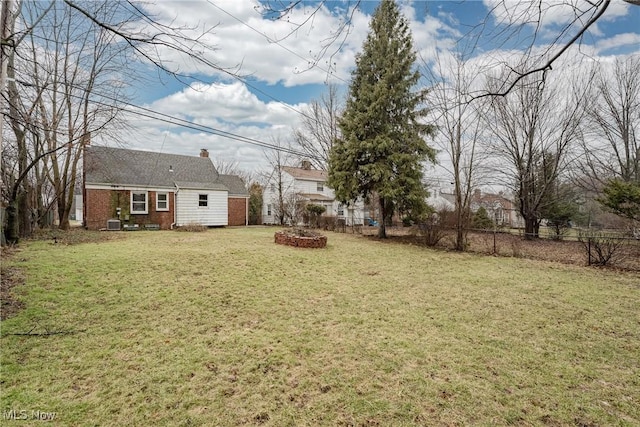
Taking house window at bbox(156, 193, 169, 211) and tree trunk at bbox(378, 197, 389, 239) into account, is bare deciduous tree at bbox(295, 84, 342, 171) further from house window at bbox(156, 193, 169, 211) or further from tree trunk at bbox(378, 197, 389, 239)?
house window at bbox(156, 193, 169, 211)

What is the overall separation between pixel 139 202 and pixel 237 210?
616 cm

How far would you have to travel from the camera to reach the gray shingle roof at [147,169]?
51.5ft

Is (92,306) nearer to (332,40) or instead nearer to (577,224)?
(332,40)

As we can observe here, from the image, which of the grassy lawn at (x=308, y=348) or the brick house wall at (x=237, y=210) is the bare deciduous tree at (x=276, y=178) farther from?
the grassy lawn at (x=308, y=348)

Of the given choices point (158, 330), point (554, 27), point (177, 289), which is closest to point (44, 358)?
point (158, 330)

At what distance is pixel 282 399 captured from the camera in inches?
105

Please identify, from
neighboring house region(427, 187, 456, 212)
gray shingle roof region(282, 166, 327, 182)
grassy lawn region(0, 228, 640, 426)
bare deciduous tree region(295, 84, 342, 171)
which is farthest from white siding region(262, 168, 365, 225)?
grassy lawn region(0, 228, 640, 426)

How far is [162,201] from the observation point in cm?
1709

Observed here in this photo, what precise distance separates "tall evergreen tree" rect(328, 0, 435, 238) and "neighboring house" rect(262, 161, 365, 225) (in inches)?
387

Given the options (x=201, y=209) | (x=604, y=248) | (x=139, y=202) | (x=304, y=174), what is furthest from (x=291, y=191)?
(x=604, y=248)

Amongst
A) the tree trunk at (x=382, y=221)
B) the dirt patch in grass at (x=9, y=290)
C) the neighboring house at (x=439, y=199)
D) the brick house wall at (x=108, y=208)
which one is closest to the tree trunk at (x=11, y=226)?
the dirt patch in grass at (x=9, y=290)

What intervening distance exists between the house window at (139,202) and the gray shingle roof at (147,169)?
0.55 meters

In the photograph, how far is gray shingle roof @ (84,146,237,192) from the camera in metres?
15.7

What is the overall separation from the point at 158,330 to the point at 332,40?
4.07m
